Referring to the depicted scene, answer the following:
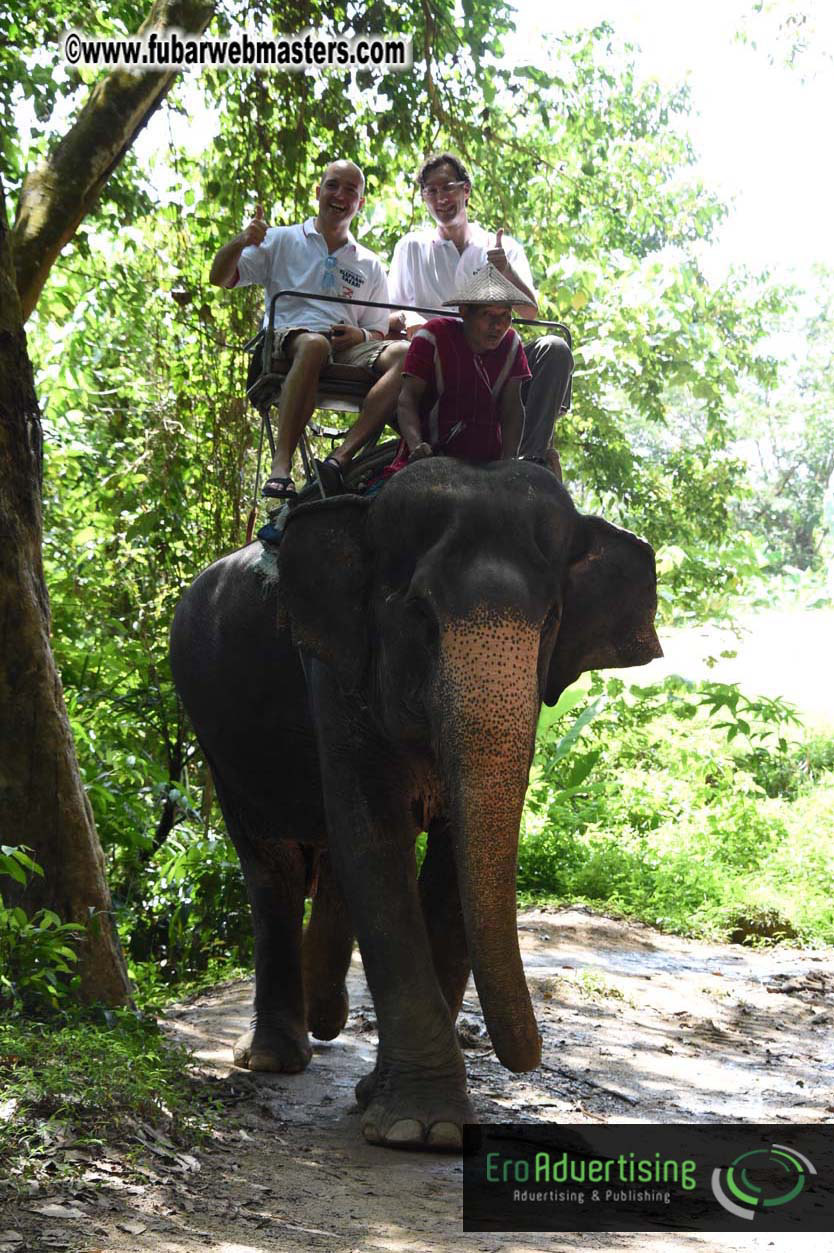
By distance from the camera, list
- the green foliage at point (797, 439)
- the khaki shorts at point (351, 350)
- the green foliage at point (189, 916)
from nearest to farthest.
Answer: the khaki shorts at point (351, 350), the green foliage at point (189, 916), the green foliage at point (797, 439)

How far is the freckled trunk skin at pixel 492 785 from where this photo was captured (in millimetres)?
3611

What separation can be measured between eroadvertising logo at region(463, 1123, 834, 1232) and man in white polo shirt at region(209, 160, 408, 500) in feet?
8.06

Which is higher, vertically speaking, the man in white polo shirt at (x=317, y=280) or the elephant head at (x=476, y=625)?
the man in white polo shirt at (x=317, y=280)

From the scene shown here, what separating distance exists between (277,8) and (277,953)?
479cm

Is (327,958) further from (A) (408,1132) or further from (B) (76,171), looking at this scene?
(B) (76,171)

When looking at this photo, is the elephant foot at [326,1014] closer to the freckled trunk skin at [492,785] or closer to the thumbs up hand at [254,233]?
the freckled trunk skin at [492,785]

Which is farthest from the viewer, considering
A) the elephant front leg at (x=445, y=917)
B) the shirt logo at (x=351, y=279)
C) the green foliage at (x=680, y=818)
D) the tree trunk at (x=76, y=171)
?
the green foliage at (x=680, y=818)

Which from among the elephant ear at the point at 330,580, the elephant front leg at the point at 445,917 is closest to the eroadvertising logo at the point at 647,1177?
the elephant front leg at the point at 445,917

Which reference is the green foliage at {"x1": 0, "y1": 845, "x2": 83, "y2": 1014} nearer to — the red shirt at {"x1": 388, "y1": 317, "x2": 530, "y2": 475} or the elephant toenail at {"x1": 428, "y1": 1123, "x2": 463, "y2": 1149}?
the elephant toenail at {"x1": 428, "y1": 1123, "x2": 463, "y2": 1149}

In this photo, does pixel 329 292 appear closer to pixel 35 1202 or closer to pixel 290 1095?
pixel 290 1095

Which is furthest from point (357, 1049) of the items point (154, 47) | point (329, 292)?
point (154, 47)

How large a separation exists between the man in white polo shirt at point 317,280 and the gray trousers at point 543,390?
1.84 feet

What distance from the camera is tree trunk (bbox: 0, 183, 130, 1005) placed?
4.70 metres

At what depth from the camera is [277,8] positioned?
7.48m
